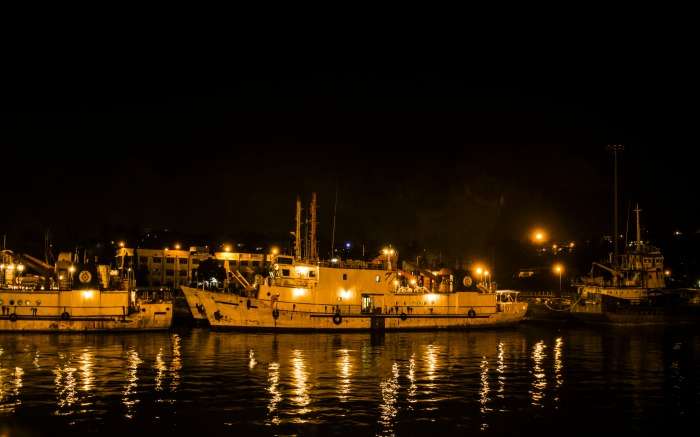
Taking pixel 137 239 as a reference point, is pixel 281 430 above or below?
below

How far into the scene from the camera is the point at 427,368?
27.7 metres

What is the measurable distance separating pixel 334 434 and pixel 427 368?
12175mm

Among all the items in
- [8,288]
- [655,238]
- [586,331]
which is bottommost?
[586,331]

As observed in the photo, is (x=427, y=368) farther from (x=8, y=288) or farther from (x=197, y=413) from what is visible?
(x=8, y=288)

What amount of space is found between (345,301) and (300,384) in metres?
23.2

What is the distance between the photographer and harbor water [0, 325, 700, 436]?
1736cm

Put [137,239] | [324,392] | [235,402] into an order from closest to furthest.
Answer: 1. [235,402]
2. [324,392]
3. [137,239]

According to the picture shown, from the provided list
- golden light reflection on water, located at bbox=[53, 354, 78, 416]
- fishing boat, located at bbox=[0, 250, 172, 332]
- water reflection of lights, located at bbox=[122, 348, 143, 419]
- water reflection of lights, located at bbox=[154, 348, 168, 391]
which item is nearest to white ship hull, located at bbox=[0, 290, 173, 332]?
fishing boat, located at bbox=[0, 250, 172, 332]

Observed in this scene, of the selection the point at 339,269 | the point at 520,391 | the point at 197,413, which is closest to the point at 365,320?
the point at 339,269

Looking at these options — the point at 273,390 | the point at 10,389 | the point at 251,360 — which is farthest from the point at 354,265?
the point at 10,389

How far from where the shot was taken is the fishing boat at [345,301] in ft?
147

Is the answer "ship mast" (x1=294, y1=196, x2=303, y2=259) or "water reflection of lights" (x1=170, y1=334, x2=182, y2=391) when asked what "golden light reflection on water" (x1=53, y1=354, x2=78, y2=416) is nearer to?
"water reflection of lights" (x1=170, y1=334, x2=182, y2=391)

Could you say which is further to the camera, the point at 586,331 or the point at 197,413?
the point at 586,331

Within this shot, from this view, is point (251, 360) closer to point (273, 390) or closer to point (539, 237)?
point (273, 390)
